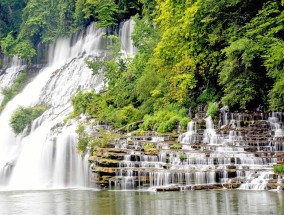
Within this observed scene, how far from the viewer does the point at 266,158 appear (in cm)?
2648

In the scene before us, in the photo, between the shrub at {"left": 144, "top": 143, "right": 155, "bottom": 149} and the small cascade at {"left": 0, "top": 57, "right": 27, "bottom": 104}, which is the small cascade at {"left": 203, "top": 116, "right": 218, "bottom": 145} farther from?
the small cascade at {"left": 0, "top": 57, "right": 27, "bottom": 104}

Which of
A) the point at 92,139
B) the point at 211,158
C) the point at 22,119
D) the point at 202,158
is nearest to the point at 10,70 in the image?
the point at 22,119

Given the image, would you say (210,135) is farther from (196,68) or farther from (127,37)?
(127,37)

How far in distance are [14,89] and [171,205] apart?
43278 millimetres

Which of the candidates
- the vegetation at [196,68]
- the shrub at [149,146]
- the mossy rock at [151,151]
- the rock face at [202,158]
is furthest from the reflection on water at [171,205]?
the vegetation at [196,68]

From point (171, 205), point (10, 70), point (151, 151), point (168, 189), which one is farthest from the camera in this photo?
point (10, 70)

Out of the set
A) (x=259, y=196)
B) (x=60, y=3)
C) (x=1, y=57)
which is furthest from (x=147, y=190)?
(x=1, y=57)

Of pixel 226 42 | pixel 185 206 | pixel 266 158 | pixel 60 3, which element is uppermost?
pixel 60 3

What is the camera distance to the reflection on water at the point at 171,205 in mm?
16234

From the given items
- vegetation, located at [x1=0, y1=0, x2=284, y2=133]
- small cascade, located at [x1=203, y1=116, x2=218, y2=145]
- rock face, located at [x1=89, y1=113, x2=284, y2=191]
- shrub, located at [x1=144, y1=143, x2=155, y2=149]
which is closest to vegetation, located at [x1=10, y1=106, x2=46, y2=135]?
vegetation, located at [x1=0, y1=0, x2=284, y2=133]

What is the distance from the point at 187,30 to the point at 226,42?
9.72 feet

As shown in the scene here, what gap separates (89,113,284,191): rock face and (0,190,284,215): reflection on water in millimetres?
2461

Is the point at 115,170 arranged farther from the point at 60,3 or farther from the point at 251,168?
the point at 60,3

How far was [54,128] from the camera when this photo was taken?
40406 millimetres
